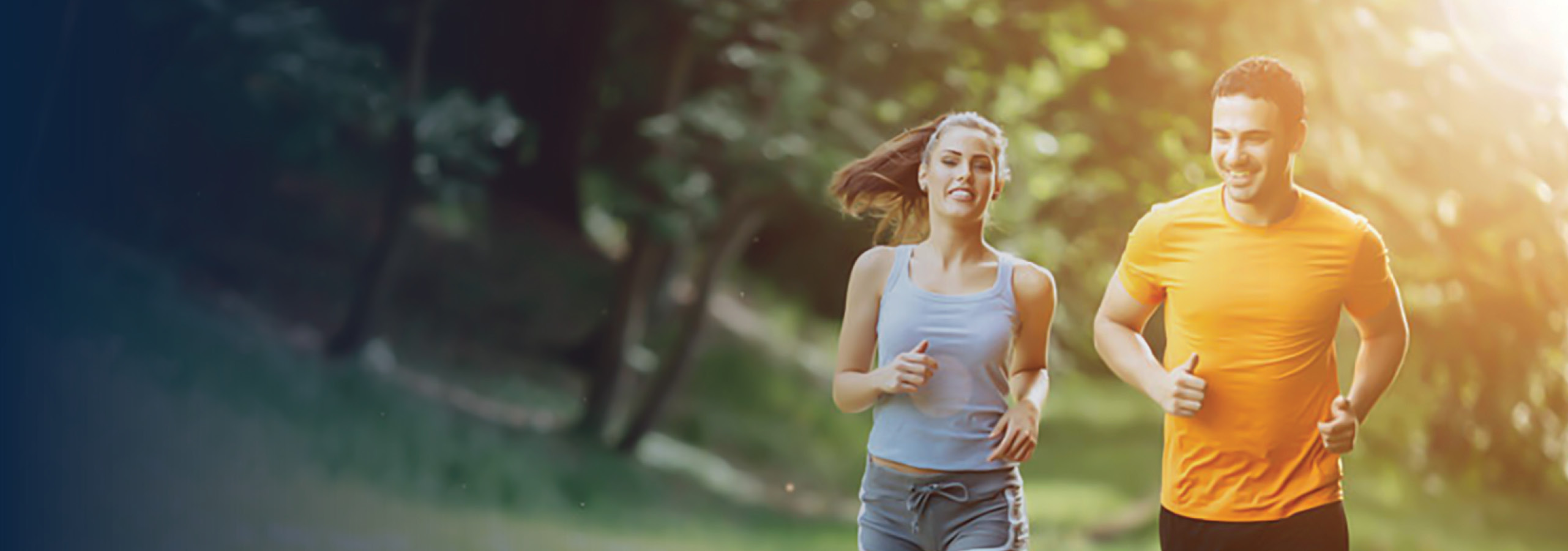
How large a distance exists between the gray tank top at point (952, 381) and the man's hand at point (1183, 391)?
29 centimetres

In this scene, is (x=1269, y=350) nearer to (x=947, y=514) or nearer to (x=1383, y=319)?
(x=1383, y=319)

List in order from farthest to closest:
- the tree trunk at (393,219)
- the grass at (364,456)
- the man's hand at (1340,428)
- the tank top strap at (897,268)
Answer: the tree trunk at (393,219) → the grass at (364,456) → the tank top strap at (897,268) → the man's hand at (1340,428)

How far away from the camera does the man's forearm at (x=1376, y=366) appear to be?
268 centimetres

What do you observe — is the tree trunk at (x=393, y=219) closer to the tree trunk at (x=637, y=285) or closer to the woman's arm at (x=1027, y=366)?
the tree trunk at (x=637, y=285)

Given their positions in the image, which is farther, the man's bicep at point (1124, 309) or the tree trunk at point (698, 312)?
the tree trunk at point (698, 312)

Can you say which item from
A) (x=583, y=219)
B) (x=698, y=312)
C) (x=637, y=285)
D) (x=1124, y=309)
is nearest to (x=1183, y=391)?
(x=1124, y=309)

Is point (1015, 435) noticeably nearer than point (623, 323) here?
Yes

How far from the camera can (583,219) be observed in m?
5.02

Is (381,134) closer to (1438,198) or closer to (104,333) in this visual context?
(104,333)

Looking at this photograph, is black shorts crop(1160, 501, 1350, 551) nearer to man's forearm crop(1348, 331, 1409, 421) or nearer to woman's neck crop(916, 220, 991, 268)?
man's forearm crop(1348, 331, 1409, 421)

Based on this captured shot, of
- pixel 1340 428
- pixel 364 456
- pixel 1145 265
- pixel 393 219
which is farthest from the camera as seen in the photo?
pixel 393 219

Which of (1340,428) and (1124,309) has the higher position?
(1124,309)

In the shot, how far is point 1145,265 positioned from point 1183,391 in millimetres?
276

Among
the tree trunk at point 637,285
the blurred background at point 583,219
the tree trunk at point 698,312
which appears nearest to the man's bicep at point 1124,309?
the blurred background at point 583,219
